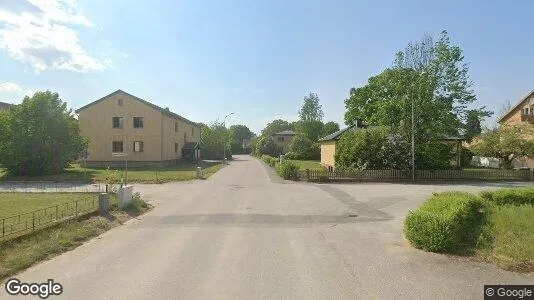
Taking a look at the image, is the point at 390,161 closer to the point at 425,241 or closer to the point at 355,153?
the point at 355,153

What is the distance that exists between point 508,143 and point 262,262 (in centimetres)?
3687

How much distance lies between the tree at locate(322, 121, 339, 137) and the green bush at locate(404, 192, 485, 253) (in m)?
85.5

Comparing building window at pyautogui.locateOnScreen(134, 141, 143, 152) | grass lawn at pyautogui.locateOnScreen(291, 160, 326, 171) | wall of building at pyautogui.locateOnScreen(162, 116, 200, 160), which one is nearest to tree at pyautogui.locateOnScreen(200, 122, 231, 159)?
wall of building at pyautogui.locateOnScreen(162, 116, 200, 160)

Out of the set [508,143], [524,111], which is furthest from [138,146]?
[524,111]

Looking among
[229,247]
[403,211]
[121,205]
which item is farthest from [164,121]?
[229,247]

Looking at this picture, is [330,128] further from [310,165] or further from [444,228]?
[444,228]

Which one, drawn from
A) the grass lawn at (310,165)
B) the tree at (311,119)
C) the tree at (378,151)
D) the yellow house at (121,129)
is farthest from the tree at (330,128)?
the tree at (378,151)

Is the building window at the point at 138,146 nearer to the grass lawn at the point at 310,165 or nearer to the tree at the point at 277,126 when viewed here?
the grass lawn at the point at 310,165

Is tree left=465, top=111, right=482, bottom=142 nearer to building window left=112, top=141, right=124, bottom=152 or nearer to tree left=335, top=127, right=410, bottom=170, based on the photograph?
tree left=335, top=127, right=410, bottom=170

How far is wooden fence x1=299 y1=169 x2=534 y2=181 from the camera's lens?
32906mm

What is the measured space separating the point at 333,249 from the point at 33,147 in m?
32.1

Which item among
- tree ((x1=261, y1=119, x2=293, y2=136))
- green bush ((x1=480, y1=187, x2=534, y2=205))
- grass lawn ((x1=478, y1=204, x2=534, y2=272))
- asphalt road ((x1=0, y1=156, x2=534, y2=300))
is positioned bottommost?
asphalt road ((x1=0, y1=156, x2=534, y2=300))

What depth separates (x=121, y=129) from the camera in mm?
48906

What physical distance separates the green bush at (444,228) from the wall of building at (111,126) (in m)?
41.4
